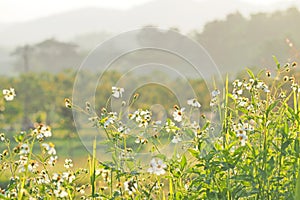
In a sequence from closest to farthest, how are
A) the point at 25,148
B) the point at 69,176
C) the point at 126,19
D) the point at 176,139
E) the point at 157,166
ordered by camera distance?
the point at 25,148
the point at 157,166
the point at 69,176
the point at 176,139
the point at 126,19

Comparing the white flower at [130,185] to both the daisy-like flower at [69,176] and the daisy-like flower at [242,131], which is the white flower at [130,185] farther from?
the daisy-like flower at [242,131]

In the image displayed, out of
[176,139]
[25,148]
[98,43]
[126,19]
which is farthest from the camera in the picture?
[126,19]

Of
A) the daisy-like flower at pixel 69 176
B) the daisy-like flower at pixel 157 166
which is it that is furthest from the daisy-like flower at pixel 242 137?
the daisy-like flower at pixel 69 176

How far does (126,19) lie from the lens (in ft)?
188

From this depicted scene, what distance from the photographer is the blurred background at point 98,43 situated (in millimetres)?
14156

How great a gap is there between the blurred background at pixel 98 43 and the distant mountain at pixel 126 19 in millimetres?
84

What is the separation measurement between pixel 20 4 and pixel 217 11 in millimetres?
18367

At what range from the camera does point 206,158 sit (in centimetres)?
219

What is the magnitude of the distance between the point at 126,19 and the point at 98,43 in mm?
10996

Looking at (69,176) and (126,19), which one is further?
(126,19)

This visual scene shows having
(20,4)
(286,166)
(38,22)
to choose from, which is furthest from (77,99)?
(38,22)

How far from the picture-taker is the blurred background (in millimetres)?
14156

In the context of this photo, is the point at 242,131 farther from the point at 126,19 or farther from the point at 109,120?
the point at 126,19

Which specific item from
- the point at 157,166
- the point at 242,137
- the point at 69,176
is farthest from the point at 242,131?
the point at 69,176
